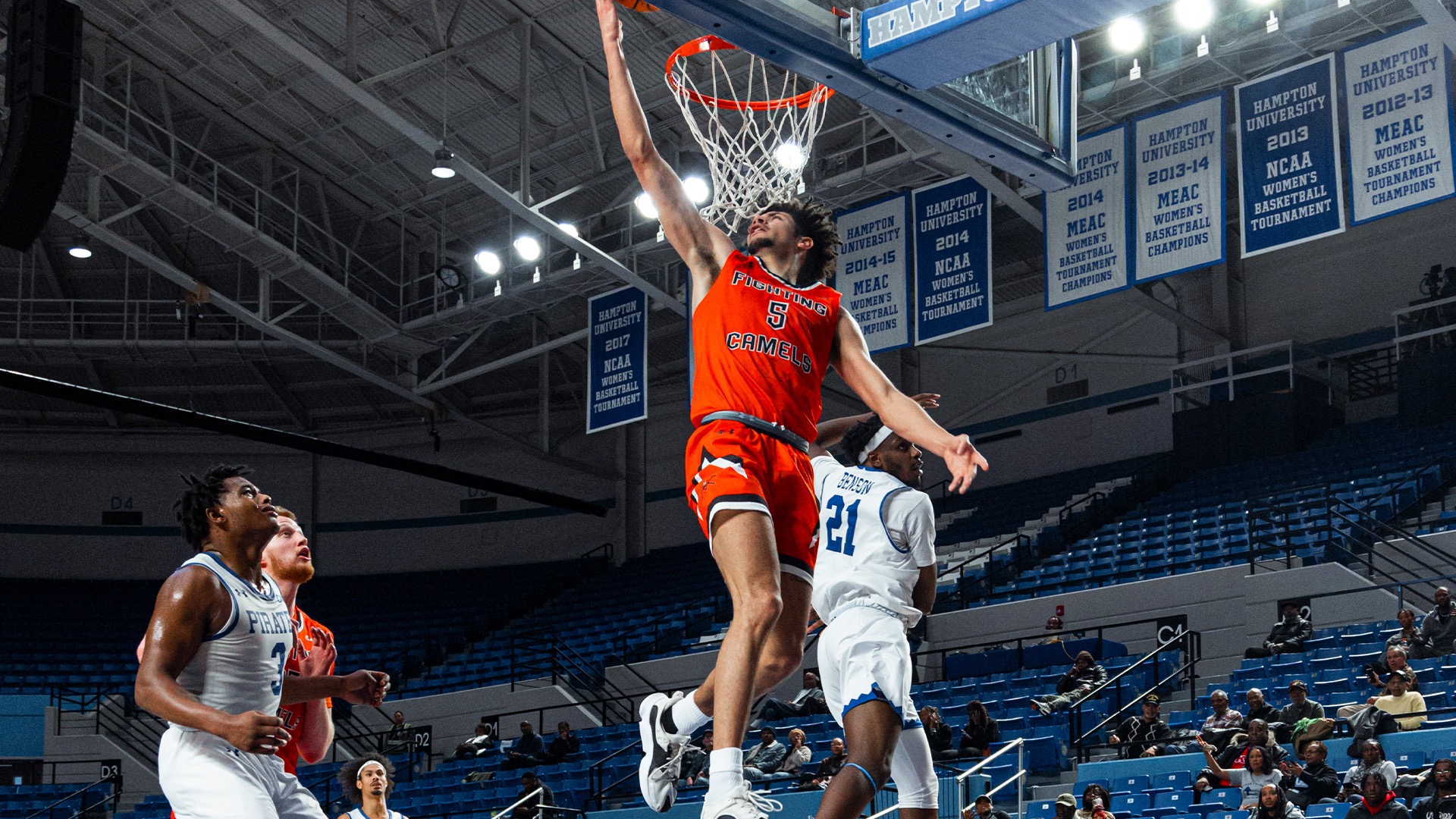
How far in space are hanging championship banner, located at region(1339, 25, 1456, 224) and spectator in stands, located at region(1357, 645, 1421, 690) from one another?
16.8 ft

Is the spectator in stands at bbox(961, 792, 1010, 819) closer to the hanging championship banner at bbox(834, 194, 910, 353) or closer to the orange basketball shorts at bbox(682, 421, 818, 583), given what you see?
the orange basketball shorts at bbox(682, 421, 818, 583)

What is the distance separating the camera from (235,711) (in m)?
4.29

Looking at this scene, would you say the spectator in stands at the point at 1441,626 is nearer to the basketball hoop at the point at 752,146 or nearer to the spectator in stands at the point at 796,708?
the spectator in stands at the point at 796,708

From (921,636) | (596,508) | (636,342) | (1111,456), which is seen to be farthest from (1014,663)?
(596,508)

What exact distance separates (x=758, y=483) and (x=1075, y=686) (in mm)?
11229

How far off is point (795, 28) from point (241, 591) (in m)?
3.66

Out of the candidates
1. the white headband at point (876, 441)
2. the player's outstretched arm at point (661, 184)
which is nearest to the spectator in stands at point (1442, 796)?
the white headband at point (876, 441)

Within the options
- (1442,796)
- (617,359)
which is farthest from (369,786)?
(617,359)

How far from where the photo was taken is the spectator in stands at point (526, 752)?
18688 millimetres

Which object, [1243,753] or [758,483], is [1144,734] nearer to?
[1243,753]

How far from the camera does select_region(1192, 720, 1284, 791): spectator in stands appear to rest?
11047 millimetres

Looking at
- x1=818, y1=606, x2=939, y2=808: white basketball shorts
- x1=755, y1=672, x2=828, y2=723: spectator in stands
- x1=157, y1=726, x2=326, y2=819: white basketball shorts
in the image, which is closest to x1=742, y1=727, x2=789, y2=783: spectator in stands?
x1=755, y1=672, x2=828, y2=723: spectator in stands

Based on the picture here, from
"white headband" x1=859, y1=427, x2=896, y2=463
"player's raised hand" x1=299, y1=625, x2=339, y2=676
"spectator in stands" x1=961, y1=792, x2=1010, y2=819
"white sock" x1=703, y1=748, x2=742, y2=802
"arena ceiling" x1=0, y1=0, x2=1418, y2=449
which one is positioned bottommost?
"spectator in stands" x1=961, y1=792, x2=1010, y2=819

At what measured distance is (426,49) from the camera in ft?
71.2
